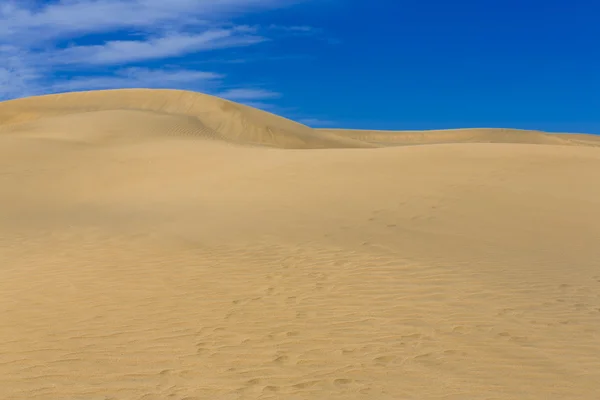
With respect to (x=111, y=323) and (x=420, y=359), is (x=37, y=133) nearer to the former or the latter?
(x=111, y=323)

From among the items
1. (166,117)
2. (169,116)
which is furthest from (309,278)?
(169,116)

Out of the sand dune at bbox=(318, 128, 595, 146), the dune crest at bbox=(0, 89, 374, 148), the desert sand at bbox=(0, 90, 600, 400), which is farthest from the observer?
the sand dune at bbox=(318, 128, 595, 146)

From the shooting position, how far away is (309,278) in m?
8.23

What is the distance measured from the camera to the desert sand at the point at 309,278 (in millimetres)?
5418

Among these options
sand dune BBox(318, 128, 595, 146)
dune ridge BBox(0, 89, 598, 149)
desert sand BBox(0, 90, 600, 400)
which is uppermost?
sand dune BBox(318, 128, 595, 146)

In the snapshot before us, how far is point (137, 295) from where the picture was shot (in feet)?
25.1

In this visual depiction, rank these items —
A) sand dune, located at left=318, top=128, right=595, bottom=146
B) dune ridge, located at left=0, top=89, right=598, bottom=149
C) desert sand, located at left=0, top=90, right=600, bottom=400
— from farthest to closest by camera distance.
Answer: sand dune, located at left=318, top=128, right=595, bottom=146 → dune ridge, located at left=0, top=89, right=598, bottom=149 → desert sand, located at left=0, top=90, right=600, bottom=400

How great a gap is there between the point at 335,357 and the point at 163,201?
905 centimetres

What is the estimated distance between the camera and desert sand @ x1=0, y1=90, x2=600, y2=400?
542cm

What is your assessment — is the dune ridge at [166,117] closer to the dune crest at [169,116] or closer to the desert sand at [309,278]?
the dune crest at [169,116]

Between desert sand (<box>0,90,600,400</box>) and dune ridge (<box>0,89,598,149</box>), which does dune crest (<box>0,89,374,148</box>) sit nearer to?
dune ridge (<box>0,89,598,149</box>)

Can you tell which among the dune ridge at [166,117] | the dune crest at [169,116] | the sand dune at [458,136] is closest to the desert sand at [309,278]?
the dune ridge at [166,117]

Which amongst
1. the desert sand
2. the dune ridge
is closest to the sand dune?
the dune ridge

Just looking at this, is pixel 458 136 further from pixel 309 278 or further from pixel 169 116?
pixel 309 278
